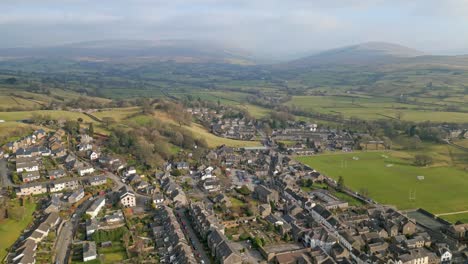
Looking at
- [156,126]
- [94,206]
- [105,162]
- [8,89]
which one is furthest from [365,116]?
[8,89]

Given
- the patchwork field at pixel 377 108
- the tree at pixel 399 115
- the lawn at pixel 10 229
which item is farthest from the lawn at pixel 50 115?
the tree at pixel 399 115

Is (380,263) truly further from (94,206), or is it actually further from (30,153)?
(30,153)

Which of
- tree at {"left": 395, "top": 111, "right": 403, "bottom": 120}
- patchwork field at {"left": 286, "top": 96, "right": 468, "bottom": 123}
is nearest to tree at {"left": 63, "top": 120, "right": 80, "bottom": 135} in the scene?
patchwork field at {"left": 286, "top": 96, "right": 468, "bottom": 123}

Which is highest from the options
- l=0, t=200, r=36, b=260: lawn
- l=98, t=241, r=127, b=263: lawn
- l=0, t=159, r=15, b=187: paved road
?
l=0, t=159, r=15, b=187: paved road

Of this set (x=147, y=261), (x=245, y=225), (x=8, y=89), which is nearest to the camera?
(x=147, y=261)

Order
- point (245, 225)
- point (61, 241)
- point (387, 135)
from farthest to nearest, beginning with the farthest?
1. point (387, 135)
2. point (245, 225)
3. point (61, 241)

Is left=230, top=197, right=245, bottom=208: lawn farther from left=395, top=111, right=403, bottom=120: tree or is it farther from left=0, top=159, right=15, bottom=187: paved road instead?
left=395, top=111, right=403, bottom=120: tree
